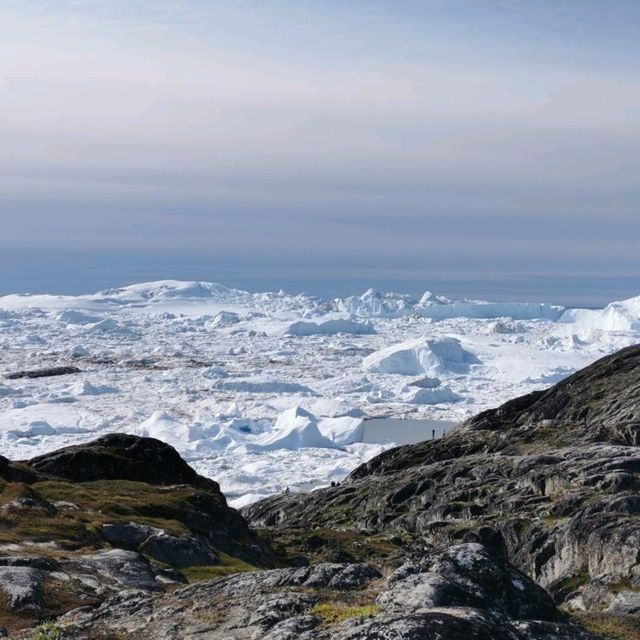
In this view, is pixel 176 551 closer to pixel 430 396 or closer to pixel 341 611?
pixel 341 611

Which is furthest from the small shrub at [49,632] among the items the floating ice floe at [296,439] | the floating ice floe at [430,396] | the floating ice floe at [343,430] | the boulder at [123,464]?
the floating ice floe at [430,396]

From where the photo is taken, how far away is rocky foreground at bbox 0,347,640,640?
607 inches

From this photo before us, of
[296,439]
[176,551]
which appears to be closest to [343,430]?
[296,439]

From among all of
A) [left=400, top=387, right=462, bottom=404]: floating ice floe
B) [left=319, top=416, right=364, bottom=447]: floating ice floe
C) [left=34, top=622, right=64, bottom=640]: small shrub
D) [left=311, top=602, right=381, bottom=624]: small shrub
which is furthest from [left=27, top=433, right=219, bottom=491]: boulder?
[left=400, top=387, right=462, bottom=404]: floating ice floe

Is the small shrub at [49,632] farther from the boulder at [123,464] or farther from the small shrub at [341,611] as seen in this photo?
the boulder at [123,464]

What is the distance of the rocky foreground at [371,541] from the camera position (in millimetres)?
15430

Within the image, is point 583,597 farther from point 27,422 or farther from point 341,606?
point 27,422

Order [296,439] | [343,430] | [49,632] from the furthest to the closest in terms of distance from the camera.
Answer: [343,430]
[296,439]
[49,632]

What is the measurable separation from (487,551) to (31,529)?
2196cm

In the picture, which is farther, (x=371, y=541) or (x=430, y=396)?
(x=430, y=396)

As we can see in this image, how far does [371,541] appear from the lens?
6012 cm

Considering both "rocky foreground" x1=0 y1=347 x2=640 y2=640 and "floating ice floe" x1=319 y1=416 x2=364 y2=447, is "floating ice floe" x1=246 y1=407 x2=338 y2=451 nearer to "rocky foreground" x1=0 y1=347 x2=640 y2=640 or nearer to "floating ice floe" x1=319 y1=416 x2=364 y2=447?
"floating ice floe" x1=319 y1=416 x2=364 y2=447

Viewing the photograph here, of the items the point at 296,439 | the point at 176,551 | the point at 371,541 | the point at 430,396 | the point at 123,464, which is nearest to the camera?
the point at 176,551

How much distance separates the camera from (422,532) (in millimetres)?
64375
